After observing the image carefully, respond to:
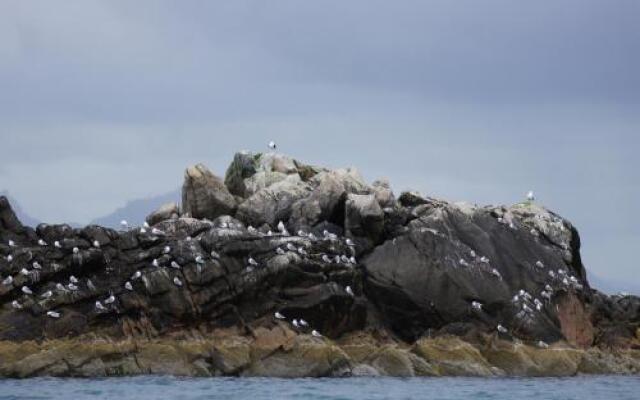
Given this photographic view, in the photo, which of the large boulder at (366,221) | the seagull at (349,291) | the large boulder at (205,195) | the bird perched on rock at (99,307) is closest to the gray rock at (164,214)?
the large boulder at (205,195)

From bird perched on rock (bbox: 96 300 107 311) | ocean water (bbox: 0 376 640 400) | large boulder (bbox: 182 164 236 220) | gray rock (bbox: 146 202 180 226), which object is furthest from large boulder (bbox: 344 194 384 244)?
bird perched on rock (bbox: 96 300 107 311)

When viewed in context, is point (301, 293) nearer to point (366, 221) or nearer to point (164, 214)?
point (366, 221)

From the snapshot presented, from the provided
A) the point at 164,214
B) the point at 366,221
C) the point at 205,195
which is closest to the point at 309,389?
the point at 366,221

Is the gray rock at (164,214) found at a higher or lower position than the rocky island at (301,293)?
higher

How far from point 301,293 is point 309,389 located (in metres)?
9.23

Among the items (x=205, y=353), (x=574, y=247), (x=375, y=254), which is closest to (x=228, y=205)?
(x=375, y=254)

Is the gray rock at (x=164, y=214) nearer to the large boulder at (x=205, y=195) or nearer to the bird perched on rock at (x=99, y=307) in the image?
the large boulder at (x=205, y=195)

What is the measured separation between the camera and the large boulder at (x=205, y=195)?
7219cm

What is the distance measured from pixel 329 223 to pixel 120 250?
1227cm

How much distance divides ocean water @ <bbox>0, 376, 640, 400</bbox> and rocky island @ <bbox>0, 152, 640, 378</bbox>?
1.83 metres

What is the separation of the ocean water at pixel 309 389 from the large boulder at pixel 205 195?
16856 millimetres

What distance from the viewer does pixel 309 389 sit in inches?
2128

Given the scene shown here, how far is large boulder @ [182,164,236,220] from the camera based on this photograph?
7219cm

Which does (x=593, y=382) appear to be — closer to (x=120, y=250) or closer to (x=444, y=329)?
(x=444, y=329)
